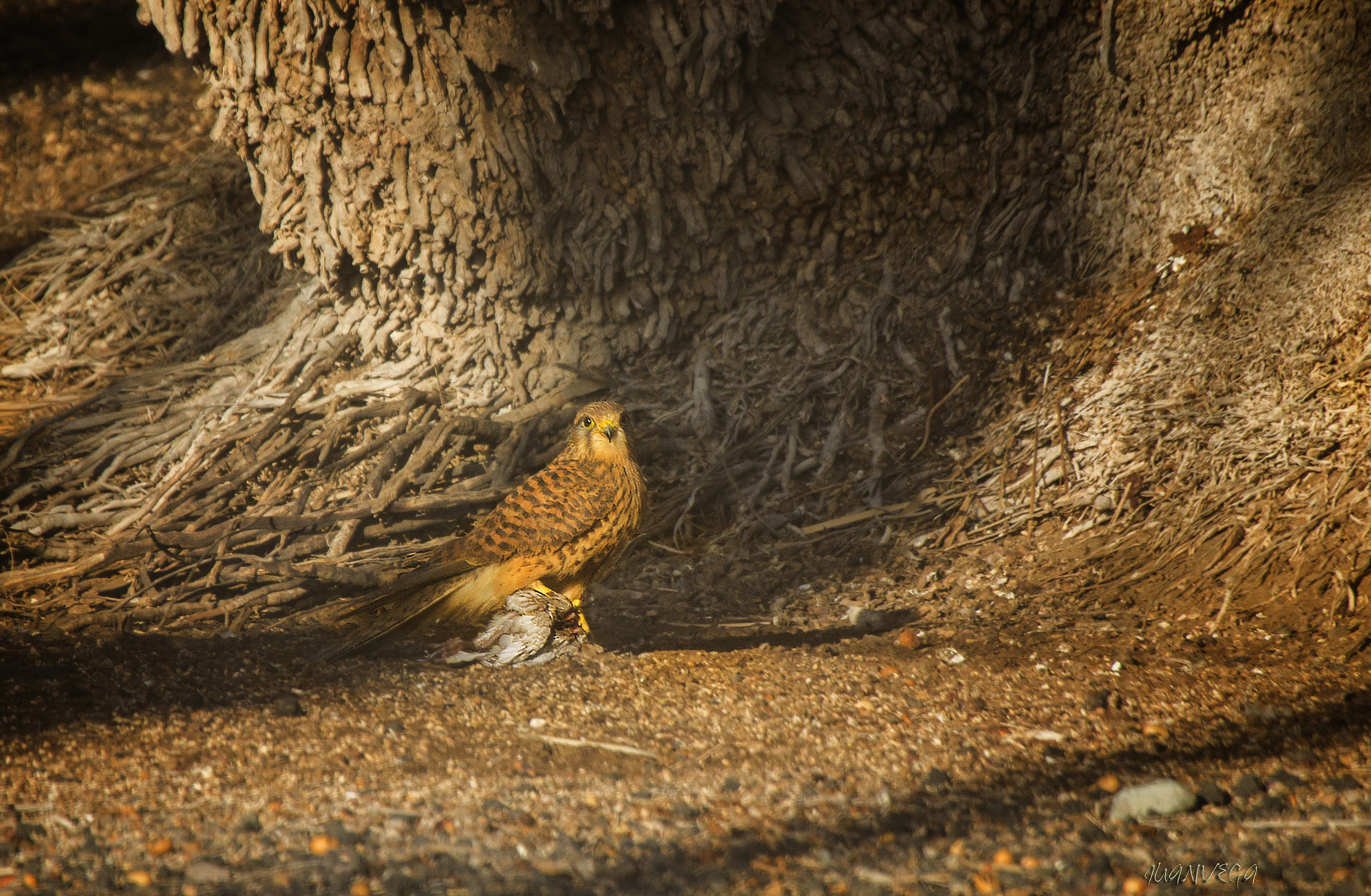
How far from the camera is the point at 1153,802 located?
75.3 inches

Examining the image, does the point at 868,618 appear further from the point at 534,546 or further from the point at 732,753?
the point at 534,546

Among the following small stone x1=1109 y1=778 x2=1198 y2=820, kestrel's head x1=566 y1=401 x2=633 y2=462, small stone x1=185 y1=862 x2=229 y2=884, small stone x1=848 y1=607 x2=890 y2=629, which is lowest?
small stone x1=848 y1=607 x2=890 y2=629

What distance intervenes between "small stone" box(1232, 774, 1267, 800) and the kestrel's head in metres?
2.29

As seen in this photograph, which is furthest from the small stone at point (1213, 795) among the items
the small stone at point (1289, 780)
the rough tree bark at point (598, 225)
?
the rough tree bark at point (598, 225)

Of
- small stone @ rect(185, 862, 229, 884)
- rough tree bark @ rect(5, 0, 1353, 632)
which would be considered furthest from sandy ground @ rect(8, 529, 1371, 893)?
rough tree bark @ rect(5, 0, 1353, 632)

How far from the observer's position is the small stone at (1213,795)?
6.49 ft

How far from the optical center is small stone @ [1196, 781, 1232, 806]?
198 cm

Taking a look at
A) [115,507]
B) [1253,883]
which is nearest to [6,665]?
[115,507]

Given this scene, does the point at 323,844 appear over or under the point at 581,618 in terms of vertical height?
over

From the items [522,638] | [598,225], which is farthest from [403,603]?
[598,225]

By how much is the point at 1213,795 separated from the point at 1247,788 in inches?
5.0

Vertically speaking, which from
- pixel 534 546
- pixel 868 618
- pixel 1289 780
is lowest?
pixel 868 618

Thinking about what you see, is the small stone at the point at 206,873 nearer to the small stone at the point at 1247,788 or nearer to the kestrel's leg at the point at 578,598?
the kestrel's leg at the point at 578,598

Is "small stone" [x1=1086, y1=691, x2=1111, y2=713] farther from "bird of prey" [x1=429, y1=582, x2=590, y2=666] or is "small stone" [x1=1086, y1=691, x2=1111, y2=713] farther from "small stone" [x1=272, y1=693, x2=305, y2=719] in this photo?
"small stone" [x1=272, y1=693, x2=305, y2=719]
